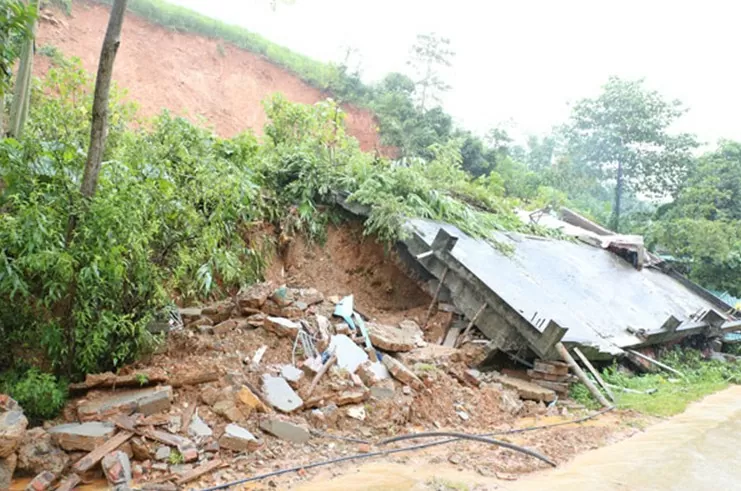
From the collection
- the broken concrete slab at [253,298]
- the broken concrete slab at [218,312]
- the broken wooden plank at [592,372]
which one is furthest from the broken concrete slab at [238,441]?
the broken wooden plank at [592,372]

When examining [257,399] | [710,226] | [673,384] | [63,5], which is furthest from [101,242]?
[63,5]

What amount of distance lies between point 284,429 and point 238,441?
0.48m

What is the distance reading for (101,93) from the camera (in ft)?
14.3

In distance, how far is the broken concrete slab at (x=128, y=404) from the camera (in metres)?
4.08

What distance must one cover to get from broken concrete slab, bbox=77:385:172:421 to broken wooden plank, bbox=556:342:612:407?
5152 millimetres

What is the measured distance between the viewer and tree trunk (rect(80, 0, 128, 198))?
167 inches

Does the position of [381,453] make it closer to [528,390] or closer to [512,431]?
[512,431]

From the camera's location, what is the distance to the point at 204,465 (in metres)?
3.90

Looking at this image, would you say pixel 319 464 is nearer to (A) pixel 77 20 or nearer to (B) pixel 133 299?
(B) pixel 133 299

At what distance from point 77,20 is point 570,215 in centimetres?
2410

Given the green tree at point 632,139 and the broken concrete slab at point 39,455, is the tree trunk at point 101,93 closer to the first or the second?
the broken concrete slab at point 39,455

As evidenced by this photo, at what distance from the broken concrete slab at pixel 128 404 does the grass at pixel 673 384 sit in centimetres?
564

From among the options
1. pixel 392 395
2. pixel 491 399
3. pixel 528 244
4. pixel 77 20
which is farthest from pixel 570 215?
pixel 77 20

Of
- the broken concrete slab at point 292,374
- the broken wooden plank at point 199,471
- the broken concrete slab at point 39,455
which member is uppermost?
the broken concrete slab at point 292,374
